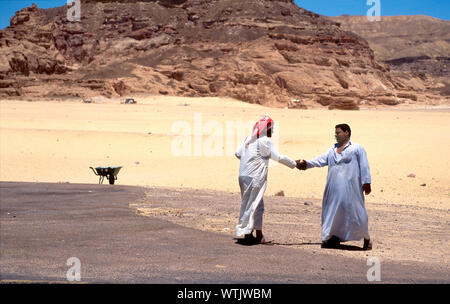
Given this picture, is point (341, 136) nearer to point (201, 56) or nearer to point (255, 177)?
point (255, 177)

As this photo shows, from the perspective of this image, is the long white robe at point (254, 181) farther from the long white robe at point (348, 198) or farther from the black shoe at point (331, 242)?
the black shoe at point (331, 242)

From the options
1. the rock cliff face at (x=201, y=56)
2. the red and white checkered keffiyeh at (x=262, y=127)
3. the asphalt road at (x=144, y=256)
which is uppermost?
the rock cliff face at (x=201, y=56)

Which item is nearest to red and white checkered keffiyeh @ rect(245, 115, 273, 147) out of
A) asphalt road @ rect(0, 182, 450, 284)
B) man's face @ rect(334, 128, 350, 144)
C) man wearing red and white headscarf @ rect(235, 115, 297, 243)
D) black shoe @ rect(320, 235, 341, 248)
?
man wearing red and white headscarf @ rect(235, 115, 297, 243)

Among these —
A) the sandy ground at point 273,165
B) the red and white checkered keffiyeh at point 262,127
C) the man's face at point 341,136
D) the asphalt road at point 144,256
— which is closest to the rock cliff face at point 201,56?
the sandy ground at point 273,165

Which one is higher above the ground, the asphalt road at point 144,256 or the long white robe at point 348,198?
the long white robe at point 348,198

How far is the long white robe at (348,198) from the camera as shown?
23.2ft

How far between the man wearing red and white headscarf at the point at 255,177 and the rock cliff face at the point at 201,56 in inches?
2065

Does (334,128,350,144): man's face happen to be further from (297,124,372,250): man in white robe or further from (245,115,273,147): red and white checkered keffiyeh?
(245,115,273,147): red and white checkered keffiyeh

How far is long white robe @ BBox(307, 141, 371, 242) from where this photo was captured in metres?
7.08

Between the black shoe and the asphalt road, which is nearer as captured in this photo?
the asphalt road

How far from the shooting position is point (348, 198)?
23.3 feet

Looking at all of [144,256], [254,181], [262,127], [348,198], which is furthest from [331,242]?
[144,256]

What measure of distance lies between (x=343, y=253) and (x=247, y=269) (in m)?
1.62

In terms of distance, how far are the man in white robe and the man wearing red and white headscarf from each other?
25.9 inches
